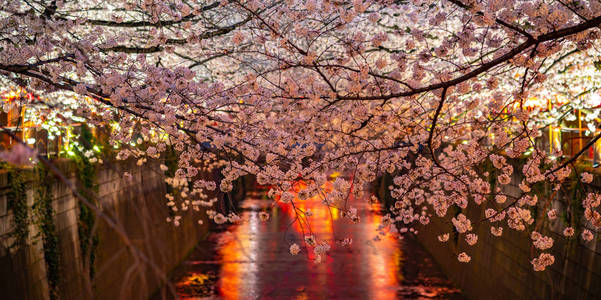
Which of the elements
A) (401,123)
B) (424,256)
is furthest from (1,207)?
(424,256)

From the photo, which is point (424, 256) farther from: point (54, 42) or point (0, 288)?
point (54, 42)

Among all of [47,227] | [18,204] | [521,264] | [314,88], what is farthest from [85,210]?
[521,264]

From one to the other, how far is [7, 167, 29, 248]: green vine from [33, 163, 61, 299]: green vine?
0.58 m

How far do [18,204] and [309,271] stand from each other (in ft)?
33.1

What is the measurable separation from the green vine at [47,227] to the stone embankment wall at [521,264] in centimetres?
651

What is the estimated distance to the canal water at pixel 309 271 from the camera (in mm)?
15594

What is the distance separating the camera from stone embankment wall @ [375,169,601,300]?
8500 millimetres

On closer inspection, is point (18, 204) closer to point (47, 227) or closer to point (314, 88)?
point (47, 227)

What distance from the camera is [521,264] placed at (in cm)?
1119

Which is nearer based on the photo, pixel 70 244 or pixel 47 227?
pixel 47 227

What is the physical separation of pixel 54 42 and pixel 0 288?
11.5 ft

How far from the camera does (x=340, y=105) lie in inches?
331

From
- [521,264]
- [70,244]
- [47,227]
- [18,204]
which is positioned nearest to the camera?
[18,204]

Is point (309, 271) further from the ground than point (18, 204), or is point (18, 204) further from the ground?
A: point (18, 204)
